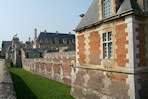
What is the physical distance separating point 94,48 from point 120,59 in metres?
2.31

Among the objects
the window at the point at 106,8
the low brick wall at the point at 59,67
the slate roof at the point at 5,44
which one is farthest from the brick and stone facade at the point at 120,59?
the slate roof at the point at 5,44

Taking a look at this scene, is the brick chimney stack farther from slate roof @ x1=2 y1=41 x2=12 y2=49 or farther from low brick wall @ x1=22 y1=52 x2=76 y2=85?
slate roof @ x1=2 y1=41 x2=12 y2=49

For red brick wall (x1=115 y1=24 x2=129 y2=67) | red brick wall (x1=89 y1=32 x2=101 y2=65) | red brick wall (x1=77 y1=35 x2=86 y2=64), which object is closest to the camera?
red brick wall (x1=115 y1=24 x2=129 y2=67)

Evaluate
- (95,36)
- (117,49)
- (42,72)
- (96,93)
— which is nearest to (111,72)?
(117,49)

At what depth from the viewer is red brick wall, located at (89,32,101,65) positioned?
9.05 meters

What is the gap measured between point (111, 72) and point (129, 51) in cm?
174

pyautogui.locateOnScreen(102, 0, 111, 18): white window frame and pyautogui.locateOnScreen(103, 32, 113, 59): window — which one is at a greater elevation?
pyautogui.locateOnScreen(102, 0, 111, 18): white window frame

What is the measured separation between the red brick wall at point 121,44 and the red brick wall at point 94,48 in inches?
63.0

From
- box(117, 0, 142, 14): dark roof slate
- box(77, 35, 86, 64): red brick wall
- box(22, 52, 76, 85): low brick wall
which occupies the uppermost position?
box(117, 0, 142, 14): dark roof slate

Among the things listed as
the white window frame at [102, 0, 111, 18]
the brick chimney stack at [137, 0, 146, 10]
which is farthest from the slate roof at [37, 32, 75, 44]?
the brick chimney stack at [137, 0, 146, 10]

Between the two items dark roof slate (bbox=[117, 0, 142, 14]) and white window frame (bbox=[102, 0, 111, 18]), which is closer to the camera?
dark roof slate (bbox=[117, 0, 142, 14])

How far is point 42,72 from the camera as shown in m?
25.0

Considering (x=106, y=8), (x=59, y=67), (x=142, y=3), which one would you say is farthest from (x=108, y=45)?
(x=59, y=67)

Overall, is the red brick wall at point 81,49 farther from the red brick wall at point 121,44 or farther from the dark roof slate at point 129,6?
the dark roof slate at point 129,6
